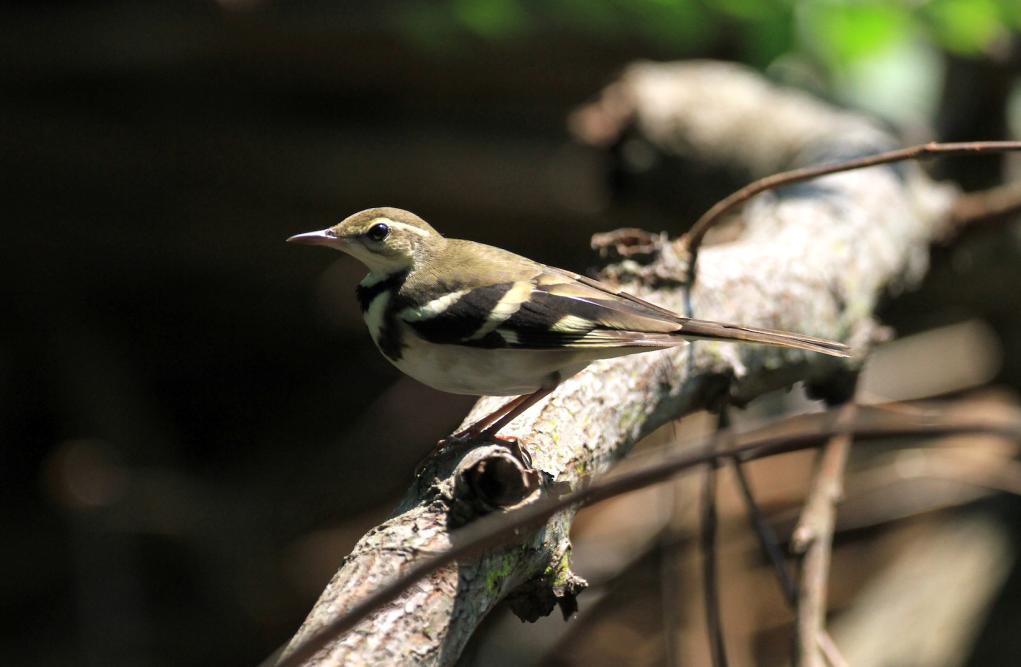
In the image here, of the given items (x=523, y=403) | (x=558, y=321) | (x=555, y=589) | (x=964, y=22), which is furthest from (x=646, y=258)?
(x=964, y=22)

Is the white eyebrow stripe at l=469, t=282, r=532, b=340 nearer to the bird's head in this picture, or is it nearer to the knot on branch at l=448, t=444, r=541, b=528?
the bird's head

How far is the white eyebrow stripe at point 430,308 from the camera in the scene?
9.37 ft

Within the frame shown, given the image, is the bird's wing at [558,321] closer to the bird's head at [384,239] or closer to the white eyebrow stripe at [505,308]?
the white eyebrow stripe at [505,308]

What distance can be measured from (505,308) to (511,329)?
68mm

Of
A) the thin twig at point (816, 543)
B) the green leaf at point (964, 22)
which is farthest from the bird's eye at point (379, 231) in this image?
the green leaf at point (964, 22)

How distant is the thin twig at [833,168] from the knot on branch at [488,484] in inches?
42.0

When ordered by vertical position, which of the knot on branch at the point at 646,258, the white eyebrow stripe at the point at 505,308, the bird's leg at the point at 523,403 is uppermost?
the knot on branch at the point at 646,258

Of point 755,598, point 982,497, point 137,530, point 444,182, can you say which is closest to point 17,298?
point 137,530

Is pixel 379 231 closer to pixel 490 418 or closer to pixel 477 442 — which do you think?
pixel 490 418

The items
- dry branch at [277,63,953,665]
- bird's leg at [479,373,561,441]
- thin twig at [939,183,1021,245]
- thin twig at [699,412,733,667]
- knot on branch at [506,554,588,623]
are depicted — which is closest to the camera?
dry branch at [277,63,953,665]

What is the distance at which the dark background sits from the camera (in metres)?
5.31

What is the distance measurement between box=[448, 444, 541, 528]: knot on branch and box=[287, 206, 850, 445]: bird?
1.48ft

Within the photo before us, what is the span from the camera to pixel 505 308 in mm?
2797

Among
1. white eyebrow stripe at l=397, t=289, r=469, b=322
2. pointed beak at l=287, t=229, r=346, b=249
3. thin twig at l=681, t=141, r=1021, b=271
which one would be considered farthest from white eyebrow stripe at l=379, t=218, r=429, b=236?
thin twig at l=681, t=141, r=1021, b=271
